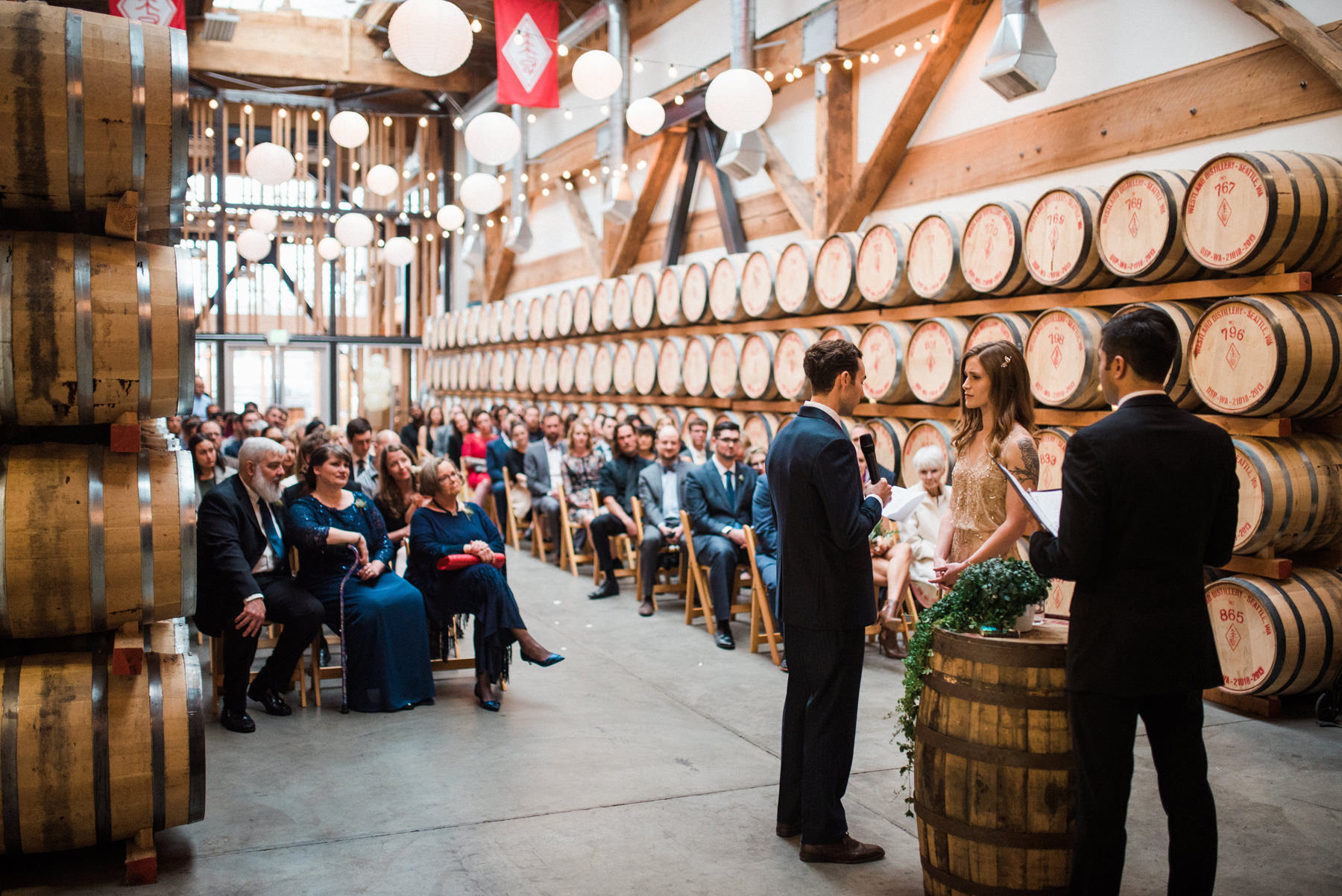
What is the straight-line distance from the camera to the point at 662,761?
13.5 ft

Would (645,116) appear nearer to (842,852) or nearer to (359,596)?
(359,596)

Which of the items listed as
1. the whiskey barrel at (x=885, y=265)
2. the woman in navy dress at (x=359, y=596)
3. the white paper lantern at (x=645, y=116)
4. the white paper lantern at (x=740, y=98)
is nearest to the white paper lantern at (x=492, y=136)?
the white paper lantern at (x=645, y=116)

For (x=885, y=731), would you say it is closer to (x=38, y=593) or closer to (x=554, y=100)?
(x=38, y=593)

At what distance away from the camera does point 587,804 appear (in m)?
3.66

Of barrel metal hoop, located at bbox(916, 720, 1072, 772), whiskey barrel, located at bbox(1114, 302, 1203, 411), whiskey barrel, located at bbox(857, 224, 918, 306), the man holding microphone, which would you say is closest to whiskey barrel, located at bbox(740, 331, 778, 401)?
whiskey barrel, located at bbox(857, 224, 918, 306)

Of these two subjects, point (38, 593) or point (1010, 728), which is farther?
point (38, 593)

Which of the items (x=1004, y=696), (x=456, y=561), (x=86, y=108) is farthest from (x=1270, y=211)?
(x=86, y=108)

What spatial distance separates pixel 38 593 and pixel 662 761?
7.20 feet

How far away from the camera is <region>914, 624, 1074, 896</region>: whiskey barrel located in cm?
260

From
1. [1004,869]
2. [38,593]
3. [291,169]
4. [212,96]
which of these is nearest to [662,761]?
[1004,869]

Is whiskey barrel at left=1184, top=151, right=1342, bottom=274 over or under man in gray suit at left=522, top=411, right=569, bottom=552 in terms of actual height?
over

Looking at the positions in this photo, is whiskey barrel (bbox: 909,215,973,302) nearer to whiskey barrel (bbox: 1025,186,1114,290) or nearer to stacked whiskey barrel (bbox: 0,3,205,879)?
whiskey barrel (bbox: 1025,186,1114,290)

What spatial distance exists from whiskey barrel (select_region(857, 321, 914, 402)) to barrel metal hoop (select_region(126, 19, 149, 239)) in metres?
4.34

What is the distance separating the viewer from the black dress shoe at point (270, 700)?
4734 mm
